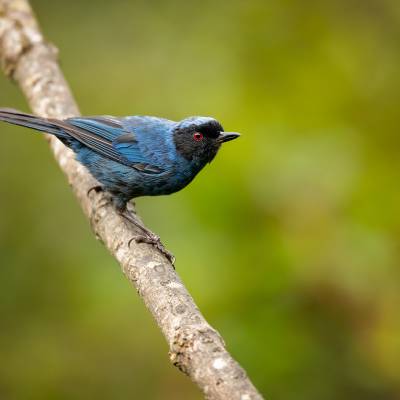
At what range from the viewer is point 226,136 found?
502 centimetres

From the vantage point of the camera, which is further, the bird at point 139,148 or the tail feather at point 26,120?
the bird at point 139,148

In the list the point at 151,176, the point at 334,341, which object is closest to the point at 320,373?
the point at 334,341

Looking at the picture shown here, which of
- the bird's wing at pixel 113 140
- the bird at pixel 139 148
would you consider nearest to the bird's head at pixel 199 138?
the bird at pixel 139 148

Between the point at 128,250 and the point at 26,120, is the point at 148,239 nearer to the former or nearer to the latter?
the point at 128,250

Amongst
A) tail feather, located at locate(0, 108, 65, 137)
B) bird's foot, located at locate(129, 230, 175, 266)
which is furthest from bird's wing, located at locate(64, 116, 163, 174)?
bird's foot, located at locate(129, 230, 175, 266)

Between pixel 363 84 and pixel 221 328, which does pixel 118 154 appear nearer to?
pixel 221 328

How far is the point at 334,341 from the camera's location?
461cm

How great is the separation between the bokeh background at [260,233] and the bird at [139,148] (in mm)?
164

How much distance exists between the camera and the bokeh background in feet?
15.1

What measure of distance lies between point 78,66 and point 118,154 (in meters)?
3.38

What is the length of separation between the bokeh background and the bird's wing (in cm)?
38

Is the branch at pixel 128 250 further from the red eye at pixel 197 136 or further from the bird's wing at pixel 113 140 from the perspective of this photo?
the red eye at pixel 197 136

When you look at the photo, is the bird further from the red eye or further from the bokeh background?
the bokeh background

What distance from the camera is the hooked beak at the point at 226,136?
499 cm
